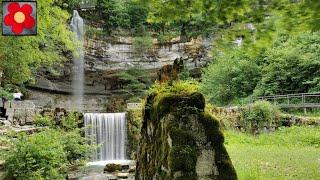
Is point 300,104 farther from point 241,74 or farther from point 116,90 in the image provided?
point 116,90

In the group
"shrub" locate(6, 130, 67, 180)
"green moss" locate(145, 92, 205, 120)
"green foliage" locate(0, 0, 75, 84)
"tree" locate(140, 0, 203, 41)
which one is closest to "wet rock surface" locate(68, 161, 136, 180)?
"shrub" locate(6, 130, 67, 180)

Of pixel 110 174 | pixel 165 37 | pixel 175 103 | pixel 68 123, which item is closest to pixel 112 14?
pixel 165 37

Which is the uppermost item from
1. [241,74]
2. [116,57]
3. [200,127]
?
[116,57]

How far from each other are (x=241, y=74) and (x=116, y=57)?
42.9 ft

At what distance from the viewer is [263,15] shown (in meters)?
3.52

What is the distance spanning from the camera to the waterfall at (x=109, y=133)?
2388 centimetres

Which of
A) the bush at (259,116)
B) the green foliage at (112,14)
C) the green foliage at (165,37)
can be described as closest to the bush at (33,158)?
the bush at (259,116)

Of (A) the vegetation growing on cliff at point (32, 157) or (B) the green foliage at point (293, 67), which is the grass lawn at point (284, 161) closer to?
(A) the vegetation growing on cliff at point (32, 157)

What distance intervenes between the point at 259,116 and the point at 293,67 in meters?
7.20

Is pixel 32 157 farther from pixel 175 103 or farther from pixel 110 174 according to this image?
pixel 110 174

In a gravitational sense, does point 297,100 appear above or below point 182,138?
above

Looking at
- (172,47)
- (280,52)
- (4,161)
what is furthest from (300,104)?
(4,161)

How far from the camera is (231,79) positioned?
33.5m

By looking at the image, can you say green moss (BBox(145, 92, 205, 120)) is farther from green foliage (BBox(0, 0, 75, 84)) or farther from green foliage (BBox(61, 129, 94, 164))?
green foliage (BBox(0, 0, 75, 84))
